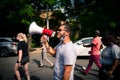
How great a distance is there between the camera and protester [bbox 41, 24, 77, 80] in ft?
16.1

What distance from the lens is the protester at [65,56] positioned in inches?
193

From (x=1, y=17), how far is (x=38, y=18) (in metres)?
5.01

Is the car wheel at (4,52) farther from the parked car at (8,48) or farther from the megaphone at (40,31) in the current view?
the megaphone at (40,31)

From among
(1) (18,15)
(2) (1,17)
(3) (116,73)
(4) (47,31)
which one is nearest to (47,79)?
(3) (116,73)

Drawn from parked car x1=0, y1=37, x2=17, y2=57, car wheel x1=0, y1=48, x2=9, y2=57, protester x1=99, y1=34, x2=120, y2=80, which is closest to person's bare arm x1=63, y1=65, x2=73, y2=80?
protester x1=99, y1=34, x2=120, y2=80

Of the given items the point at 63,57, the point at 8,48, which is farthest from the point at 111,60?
the point at 8,48

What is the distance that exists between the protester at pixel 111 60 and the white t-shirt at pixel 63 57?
140cm

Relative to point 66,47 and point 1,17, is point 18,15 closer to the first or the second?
point 1,17

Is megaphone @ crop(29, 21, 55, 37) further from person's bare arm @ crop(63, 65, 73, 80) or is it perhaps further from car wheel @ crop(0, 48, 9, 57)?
car wheel @ crop(0, 48, 9, 57)

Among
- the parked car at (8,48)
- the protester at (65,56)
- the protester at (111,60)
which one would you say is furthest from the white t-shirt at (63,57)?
the parked car at (8,48)

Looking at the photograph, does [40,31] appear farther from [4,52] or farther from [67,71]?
[4,52]

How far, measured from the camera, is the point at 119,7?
11.3ft

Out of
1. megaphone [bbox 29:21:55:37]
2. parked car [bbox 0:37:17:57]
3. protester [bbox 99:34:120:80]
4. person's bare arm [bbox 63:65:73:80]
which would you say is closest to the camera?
person's bare arm [bbox 63:65:73:80]

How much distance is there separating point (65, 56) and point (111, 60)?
1.77m
